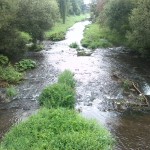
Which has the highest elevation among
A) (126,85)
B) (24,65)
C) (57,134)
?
(57,134)

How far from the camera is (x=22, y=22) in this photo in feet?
146

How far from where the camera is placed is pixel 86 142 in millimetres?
15586

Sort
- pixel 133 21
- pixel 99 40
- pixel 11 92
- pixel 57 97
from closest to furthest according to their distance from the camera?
pixel 57 97 < pixel 11 92 < pixel 133 21 < pixel 99 40

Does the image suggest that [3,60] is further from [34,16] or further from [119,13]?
[119,13]

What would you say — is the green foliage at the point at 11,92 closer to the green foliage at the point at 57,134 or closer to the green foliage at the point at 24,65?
the green foliage at the point at 24,65

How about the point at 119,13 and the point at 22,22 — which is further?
the point at 119,13

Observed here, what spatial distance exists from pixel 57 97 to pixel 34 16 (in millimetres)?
25300

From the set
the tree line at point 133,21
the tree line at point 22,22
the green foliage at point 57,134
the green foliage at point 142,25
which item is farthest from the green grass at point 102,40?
the green foliage at point 57,134

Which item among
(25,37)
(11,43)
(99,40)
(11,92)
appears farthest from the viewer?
(99,40)

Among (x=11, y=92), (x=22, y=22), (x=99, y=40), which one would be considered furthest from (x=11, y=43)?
(x=99, y=40)

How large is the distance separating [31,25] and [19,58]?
22.7ft

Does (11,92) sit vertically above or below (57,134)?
below

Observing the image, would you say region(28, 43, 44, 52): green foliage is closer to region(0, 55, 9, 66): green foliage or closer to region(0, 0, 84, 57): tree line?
region(0, 0, 84, 57): tree line

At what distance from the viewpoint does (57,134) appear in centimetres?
1672
